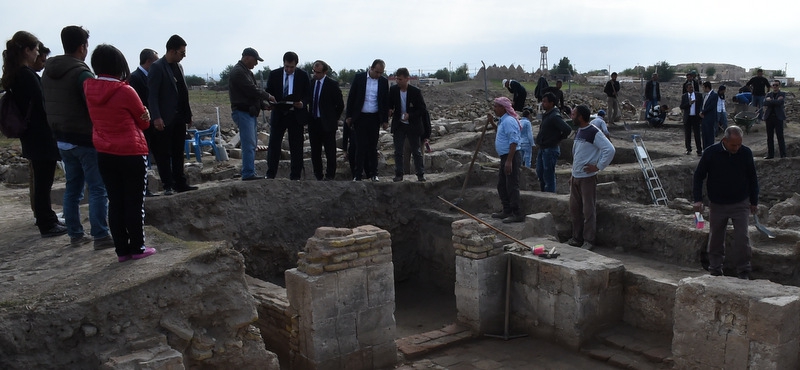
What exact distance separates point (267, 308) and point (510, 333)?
2819mm

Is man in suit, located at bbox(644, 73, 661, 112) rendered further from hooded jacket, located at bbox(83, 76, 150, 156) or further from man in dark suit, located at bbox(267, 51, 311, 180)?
hooded jacket, located at bbox(83, 76, 150, 156)

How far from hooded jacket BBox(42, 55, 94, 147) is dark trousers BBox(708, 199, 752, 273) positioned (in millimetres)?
6198

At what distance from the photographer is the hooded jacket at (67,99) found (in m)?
5.48

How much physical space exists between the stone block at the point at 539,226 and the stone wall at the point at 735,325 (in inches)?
106

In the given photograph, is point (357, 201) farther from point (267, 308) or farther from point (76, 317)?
point (76, 317)

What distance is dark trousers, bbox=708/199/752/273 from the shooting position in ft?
22.4

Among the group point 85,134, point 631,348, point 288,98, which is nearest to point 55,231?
point 85,134

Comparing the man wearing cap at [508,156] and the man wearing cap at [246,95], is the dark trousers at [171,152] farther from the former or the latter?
the man wearing cap at [508,156]

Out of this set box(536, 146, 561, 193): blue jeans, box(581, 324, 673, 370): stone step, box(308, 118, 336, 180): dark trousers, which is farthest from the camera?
box(536, 146, 561, 193): blue jeans

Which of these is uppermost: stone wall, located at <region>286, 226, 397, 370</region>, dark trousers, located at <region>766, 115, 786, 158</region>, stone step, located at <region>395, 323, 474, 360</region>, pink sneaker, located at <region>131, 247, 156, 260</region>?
dark trousers, located at <region>766, 115, 786, 158</region>

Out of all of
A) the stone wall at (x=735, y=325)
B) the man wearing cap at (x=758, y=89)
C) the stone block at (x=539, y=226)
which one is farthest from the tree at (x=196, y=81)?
the stone wall at (x=735, y=325)

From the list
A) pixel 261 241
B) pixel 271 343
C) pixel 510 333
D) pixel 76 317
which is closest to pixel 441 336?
pixel 510 333

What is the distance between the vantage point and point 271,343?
718 centimetres

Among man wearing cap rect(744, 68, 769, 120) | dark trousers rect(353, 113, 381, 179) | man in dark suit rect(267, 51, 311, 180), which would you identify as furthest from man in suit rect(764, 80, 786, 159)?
man in dark suit rect(267, 51, 311, 180)
